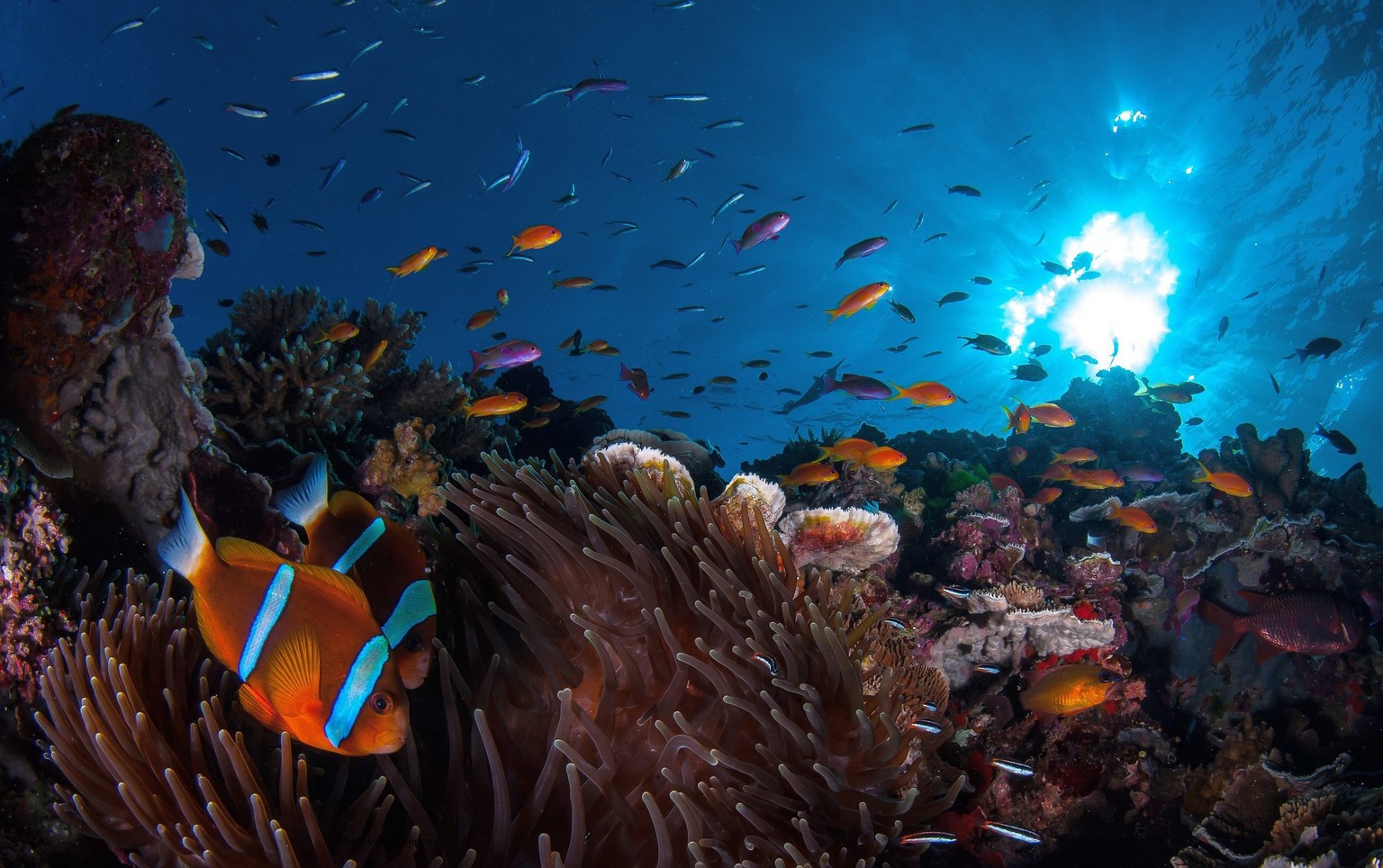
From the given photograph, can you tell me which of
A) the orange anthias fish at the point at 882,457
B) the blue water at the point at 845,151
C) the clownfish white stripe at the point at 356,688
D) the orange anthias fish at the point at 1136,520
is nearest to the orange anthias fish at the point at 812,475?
the orange anthias fish at the point at 882,457

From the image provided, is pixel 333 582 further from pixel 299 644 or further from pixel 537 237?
pixel 537 237

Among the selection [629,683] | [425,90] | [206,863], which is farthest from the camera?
[425,90]

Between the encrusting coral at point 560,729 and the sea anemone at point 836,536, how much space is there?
5.74 ft

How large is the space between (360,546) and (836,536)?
11.2 feet

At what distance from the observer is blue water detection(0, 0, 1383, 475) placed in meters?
22.9

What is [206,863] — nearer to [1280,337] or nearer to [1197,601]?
[1197,601]

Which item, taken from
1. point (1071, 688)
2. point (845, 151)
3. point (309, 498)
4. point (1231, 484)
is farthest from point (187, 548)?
point (845, 151)

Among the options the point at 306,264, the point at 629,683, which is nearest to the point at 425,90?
the point at 306,264

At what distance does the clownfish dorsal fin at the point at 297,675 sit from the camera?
54.4 inches

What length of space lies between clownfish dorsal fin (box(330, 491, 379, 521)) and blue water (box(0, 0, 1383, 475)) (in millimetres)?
17095

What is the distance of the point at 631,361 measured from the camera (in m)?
49.8

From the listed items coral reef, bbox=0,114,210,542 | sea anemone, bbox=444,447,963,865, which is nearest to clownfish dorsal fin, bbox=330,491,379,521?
sea anemone, bbox=444,447,963,865

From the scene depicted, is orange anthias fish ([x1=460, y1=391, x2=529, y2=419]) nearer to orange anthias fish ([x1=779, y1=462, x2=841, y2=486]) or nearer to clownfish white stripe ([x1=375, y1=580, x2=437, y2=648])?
orange anthias fish ([x1=779, y1=462, x2=841, y2=486])

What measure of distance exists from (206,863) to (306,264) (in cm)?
5183
